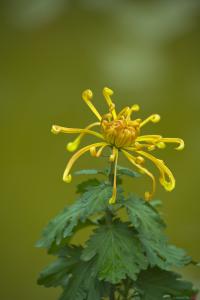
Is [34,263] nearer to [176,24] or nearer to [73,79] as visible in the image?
[73,79]

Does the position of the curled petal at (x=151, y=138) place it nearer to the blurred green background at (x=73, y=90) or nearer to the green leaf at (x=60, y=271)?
the green leaf at (x=60, y=271)

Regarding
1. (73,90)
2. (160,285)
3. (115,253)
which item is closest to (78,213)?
(115,253)

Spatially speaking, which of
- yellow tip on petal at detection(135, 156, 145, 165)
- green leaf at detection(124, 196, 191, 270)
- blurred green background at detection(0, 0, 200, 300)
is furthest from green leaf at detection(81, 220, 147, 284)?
blurred green background at detection(0, 0, 200, 300)

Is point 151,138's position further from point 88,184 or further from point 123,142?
point 88,184

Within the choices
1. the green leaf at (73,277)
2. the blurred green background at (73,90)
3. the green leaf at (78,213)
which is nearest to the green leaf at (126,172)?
the green leaf at (78,213)

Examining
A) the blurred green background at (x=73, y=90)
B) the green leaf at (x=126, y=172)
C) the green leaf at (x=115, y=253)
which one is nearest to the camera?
the green leaf at (x=115, y=253)

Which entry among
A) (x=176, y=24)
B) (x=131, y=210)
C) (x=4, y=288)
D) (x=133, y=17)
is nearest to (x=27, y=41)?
(x=133, y=17)
